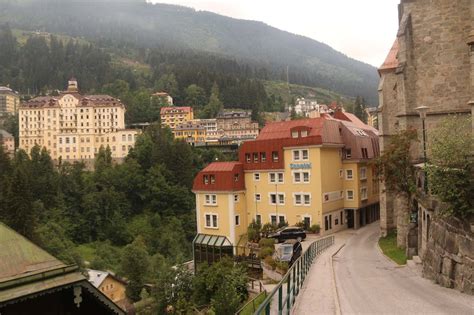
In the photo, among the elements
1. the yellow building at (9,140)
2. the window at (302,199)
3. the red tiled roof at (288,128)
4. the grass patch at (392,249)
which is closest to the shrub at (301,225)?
the window at (302,199)

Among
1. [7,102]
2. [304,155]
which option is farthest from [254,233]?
[7,102]

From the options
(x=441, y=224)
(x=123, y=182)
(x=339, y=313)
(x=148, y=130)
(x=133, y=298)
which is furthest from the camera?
(x=148, y=130)

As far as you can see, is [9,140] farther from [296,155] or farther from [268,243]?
[268,243]

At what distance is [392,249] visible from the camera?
2766 centimetres

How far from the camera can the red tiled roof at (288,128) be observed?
1662 inches

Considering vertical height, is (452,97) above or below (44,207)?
above

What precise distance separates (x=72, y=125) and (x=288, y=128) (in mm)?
110484

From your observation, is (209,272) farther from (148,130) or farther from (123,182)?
(148,130)

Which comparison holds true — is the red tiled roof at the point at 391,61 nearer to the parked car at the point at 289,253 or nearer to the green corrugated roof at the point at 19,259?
the parked car at the point at 289,253

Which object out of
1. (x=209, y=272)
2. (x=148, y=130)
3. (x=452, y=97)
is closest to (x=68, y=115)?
(x=148, y=130)

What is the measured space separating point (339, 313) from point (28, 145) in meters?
148

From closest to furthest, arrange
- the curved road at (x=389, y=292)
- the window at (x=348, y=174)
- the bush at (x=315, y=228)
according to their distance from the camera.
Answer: the curved road at (x=389, y=292) < the bush at (x=315, y=228) < the window at (x=348, y=174)

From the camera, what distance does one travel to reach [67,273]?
7.26m

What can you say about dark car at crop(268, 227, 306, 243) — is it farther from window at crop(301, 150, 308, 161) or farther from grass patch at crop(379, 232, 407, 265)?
window at crop(301, 150, 308, 161)
